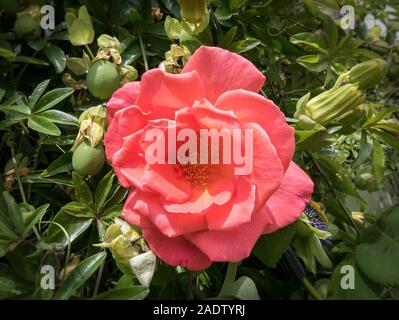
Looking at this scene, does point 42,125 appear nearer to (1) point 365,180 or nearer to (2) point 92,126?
(2) point 92,126

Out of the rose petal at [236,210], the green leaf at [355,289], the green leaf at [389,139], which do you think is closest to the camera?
the rose petal at [236,210]

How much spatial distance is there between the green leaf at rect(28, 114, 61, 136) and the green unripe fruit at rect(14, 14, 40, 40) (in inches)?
5.5

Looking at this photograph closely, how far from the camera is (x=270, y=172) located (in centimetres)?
35

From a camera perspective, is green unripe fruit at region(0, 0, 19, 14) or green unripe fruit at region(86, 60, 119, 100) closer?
green unripe fruit at region(86, 60, 119, 100)

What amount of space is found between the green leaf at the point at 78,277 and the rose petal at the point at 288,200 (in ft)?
0.43

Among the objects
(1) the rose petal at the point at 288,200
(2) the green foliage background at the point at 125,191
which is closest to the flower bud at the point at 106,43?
(2) the green foliage background at the point at 125,191

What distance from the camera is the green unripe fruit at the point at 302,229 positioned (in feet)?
1.44

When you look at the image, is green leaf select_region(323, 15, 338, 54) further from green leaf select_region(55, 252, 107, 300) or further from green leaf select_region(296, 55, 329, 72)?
green leaf select_region(55, 252, 107, 300)

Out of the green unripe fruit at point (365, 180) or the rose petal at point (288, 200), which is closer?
the rose petal at point (288, 200)

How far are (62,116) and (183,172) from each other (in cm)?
17

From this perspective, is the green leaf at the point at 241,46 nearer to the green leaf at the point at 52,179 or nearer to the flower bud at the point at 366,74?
the flower bud at the point at 366,74

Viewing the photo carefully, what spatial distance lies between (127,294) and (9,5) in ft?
1.29

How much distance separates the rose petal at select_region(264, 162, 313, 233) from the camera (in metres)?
0.37

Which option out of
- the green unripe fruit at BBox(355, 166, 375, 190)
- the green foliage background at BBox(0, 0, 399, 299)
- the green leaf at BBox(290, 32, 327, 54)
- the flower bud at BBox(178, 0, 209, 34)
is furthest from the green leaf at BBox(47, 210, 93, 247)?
the green unripe fruit at BBox(355, 166, 375, 190)
